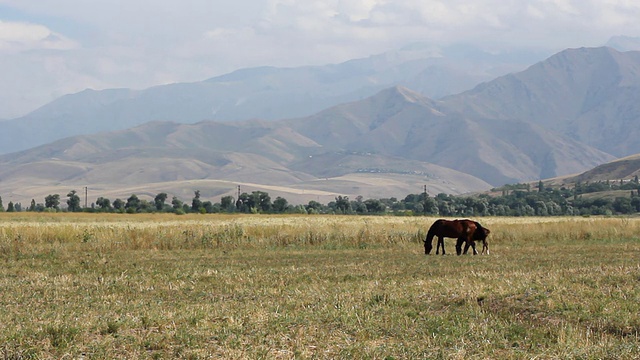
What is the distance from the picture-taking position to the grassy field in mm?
12625

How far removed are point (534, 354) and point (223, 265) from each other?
16.3 m

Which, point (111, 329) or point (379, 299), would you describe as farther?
point (379, 299)

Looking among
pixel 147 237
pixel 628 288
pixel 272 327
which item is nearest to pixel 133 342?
pixel 272 327

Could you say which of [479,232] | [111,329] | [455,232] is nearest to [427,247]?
[455,232]

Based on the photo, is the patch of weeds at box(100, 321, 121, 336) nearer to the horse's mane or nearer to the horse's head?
the horse's head

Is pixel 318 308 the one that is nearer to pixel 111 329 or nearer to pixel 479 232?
pixel 111 329

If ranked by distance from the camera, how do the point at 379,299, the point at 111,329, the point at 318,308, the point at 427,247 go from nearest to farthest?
the point at 111,329, the point at 318,308, the point at 379,299, the point at 427,247

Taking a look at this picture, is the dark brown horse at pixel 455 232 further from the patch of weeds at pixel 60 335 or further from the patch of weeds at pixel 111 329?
the patch of weeds at pixel 60 335

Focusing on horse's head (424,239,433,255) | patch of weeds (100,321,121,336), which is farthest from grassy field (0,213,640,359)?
horse's head (424,239,433,255)

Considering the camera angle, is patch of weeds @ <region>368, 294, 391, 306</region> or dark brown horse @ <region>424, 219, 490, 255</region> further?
dark brown horse @ <region>424, 219, 490, 255</region>

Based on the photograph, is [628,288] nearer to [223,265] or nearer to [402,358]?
[402,358]

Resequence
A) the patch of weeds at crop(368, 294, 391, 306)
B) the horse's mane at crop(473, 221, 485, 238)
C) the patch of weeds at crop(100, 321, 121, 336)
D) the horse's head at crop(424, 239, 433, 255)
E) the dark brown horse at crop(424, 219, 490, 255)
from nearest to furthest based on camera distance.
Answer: the patch of weeds at crop(100, 321, 121, 336)
the patch of weeds at crop(368, 294, 391, 306)
the dark brown horse at crop(424, 219, 490, 255)
the horse's head at crop(424, 239, 433, 255)
the horse's mane at crop(473, 221, 485, 238)

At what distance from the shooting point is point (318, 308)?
16.1 m

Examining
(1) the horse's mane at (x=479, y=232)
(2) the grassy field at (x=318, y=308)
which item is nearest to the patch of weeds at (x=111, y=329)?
(2) the grassy field at (x=318, y=308)
